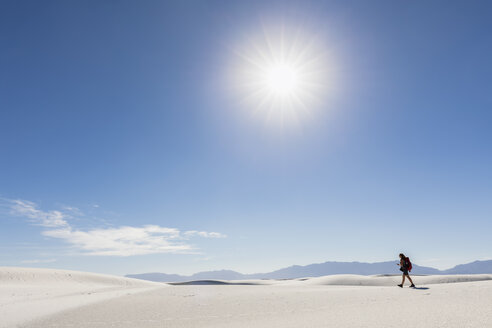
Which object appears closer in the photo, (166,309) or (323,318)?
(323,318)

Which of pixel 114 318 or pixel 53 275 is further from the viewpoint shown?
pixel 53 275

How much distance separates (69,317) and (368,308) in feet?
29.0

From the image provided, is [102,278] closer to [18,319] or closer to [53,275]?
[53,275]

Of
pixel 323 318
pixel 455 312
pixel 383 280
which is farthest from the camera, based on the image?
pixel 383 280

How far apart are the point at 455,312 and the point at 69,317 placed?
414 inches

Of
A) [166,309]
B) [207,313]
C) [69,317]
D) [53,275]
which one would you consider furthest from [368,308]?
[53,275]

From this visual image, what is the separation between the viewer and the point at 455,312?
6840mm

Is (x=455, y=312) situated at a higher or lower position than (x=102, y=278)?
lower

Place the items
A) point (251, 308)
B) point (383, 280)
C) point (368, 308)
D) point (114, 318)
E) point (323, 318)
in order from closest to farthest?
point (323, 318), point (368, 308), point (114, 318), point (251, 308), point (383, 280)

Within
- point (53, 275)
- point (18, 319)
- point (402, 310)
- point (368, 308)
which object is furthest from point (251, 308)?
point (53, 275)

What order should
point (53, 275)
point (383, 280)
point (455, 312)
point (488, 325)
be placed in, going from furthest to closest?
point (53, 275)
point (383, 280)
point (455, 312)
point (488, 325)

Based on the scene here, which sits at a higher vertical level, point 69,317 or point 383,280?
point 383,280

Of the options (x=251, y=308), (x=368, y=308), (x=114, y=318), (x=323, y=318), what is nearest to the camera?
(x=323, y=318)

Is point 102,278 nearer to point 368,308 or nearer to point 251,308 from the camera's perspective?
point 251,308
